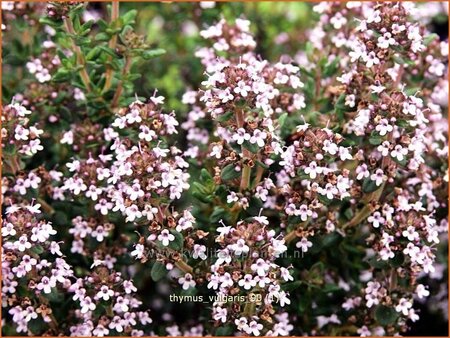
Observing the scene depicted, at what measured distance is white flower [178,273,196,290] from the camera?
2.83 m

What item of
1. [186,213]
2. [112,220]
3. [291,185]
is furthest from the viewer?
[112,220]

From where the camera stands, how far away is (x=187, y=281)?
2.84m

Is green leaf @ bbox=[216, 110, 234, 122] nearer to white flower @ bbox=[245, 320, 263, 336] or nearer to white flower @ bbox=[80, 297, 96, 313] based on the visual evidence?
white flower @ bbox=[245, 320, 263, 336]

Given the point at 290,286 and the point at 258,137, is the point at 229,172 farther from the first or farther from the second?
the point at 290,286

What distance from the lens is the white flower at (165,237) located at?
2598 millimetres

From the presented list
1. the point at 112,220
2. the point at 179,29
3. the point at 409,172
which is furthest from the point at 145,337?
the point at 179,29

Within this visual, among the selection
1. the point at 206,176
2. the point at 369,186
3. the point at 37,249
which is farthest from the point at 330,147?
the point at 37,249

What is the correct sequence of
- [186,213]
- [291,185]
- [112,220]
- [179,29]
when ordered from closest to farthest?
[186,213]
[291,185]
[112,220]
[179,29]

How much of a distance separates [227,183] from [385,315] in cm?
90

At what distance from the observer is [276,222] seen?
3.23 m

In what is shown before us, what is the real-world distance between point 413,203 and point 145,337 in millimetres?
1285

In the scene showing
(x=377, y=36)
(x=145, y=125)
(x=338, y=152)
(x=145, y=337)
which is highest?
(x=377, y=36)

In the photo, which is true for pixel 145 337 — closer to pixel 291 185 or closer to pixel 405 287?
pixel 291 185

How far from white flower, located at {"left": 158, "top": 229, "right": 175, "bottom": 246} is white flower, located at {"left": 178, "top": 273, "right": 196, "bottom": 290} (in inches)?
11.3
